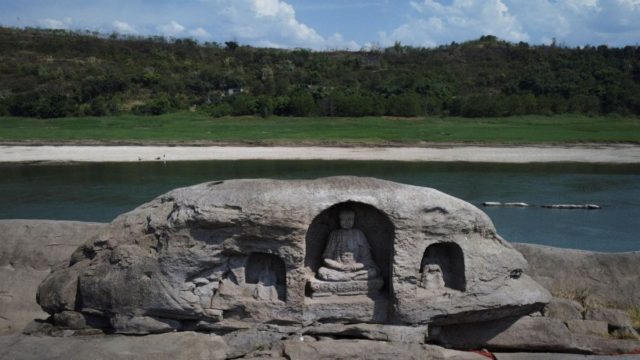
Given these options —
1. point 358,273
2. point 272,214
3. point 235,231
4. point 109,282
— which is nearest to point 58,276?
point 109,282

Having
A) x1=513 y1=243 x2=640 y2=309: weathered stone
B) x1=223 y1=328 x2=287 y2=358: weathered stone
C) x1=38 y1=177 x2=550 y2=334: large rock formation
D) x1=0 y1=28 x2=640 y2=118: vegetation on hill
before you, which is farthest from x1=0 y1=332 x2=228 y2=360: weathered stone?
x1=0 y1=28 x2=640 y2=118: vegetation on hill

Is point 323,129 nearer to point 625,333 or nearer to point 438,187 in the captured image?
point 438,187

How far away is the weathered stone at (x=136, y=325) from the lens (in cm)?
708

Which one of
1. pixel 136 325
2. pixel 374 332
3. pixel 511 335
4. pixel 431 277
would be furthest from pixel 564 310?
pixel 136 325

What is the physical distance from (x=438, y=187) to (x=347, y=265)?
15.9m

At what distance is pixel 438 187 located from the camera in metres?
22.7

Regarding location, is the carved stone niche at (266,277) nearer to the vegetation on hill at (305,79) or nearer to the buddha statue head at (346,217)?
the buddha statue head at (346,217)

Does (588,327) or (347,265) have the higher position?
(347,265)

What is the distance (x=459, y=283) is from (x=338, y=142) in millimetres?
26515

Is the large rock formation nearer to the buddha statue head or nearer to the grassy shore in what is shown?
the buddha statue head

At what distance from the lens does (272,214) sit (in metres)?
6.90

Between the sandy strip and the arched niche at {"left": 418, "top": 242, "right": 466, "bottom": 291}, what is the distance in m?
22.1

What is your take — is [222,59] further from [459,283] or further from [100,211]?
[459,283]

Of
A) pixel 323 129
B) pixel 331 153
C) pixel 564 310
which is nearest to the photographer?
pixel 564 310
